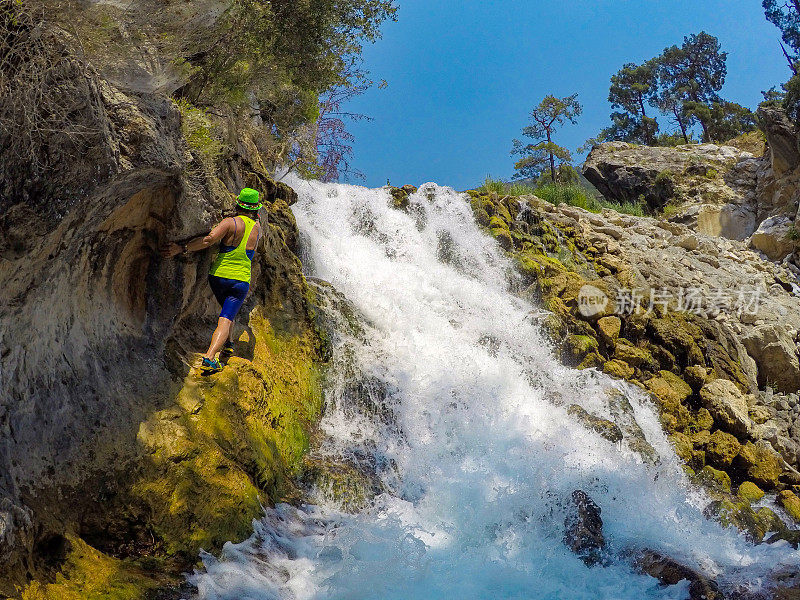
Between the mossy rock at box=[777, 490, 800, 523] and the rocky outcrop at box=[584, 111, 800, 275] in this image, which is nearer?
the mossy rock at box=[777, 490, 800, 523]

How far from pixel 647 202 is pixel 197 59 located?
66.5ft

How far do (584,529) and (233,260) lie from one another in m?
4.82

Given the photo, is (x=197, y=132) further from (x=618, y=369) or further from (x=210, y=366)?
(x=618, y=369)

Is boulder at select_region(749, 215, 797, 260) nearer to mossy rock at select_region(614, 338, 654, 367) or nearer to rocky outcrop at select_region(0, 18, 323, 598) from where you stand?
mossy rock at select_region(614, 338, 654, 367)

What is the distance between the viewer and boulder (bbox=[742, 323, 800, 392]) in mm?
13477

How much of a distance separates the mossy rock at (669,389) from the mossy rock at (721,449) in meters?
0.79

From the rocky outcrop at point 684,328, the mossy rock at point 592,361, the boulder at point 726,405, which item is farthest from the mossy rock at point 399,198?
the boulder at point 726,405

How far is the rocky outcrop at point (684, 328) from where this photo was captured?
35.0ft

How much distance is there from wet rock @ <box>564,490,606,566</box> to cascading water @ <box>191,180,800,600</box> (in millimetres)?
110

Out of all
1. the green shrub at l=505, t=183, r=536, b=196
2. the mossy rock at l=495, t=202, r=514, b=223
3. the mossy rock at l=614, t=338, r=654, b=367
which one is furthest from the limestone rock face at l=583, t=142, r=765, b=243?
the mossy rock at l=614, t=338, r=654, b=367

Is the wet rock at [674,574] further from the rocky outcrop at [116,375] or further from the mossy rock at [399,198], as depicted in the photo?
the mossy rock at [399,198]

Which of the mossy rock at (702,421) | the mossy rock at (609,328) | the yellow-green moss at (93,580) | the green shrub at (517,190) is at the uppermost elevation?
the green shrub at (517,190)

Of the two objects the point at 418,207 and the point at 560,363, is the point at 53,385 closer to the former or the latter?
the point at 560,363

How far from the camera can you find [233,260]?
660 centimetres
